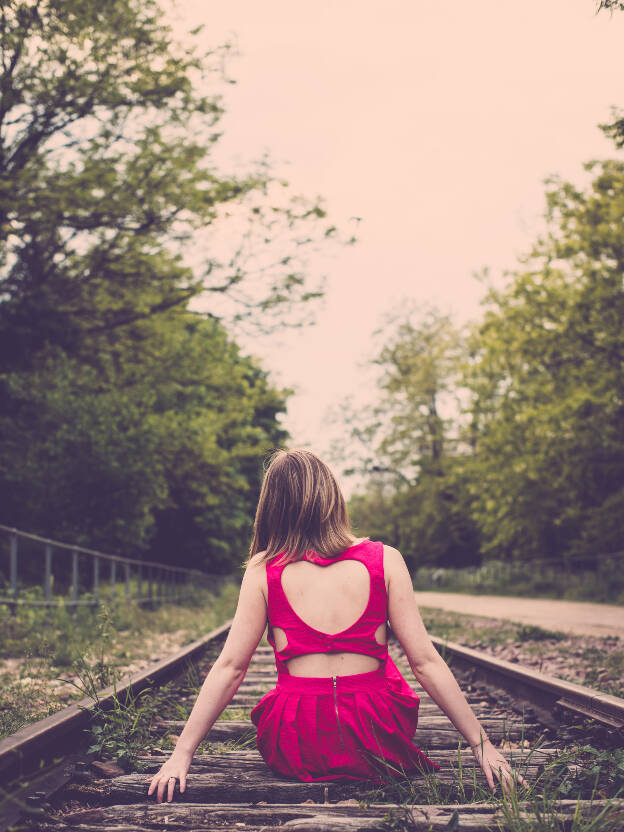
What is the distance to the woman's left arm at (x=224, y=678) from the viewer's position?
258 centimetres

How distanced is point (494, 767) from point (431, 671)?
14.2 inches

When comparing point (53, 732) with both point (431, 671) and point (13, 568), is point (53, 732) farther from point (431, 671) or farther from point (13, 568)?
point (13, 568)

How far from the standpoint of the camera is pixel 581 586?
23.0m

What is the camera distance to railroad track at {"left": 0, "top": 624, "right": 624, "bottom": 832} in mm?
2426

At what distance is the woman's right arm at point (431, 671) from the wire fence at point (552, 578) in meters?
17.8

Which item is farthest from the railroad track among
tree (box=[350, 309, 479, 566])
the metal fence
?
tree (box=[350, 309, 479, 566])

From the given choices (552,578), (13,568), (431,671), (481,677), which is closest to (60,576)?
(13,568)

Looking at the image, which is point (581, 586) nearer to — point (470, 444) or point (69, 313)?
point (69, 313)

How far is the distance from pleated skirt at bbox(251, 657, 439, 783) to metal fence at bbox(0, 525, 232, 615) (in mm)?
6136

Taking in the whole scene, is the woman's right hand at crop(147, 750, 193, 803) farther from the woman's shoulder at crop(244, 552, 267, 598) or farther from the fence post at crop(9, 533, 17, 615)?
the fence post at crop(9, 533, 17, 615)

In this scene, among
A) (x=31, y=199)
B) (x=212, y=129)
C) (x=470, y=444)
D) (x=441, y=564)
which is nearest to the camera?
(x=31, y=199)

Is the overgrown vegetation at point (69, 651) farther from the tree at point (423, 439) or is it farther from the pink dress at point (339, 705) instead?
the tree at point (423, 439)

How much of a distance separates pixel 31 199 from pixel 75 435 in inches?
156

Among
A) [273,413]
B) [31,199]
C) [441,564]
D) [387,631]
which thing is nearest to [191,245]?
[31,199]
